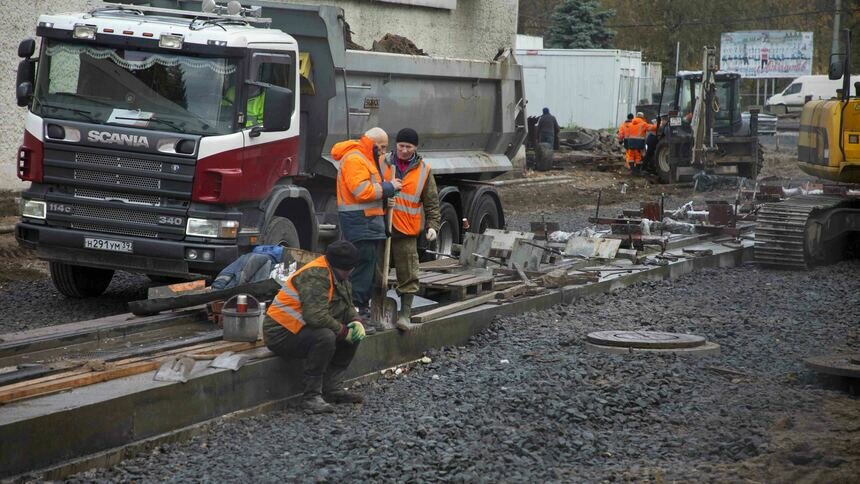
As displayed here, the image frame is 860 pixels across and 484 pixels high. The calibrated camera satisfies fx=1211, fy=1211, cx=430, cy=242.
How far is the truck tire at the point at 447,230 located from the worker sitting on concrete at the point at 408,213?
5.08m

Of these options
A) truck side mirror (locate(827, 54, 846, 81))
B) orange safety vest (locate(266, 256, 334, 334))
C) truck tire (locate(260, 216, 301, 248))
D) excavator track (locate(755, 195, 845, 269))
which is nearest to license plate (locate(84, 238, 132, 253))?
truck tire (locate(260, 216, 301, 248))

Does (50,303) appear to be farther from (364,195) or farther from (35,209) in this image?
(364,195)

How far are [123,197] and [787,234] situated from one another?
9.37 m

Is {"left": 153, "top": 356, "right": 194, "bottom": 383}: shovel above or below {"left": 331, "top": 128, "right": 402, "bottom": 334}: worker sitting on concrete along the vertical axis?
below

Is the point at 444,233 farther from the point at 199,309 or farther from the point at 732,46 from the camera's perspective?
the point at 732,46

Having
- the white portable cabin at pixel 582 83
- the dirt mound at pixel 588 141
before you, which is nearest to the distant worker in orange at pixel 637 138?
the dirt mound at pixel 588 141

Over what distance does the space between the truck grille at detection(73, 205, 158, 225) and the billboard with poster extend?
58860 mm

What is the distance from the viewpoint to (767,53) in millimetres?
66375

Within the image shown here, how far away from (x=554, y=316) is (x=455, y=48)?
17461mm

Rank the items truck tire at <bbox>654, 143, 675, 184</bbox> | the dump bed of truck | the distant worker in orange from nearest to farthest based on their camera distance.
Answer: the dump bed of truck, truck tire at <bbox>654, 143, 675, 184</bbox>, the distant worker in orange

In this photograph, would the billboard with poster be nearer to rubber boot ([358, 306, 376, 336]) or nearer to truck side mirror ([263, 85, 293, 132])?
truck side mirror ([263, 85, 293, 132])

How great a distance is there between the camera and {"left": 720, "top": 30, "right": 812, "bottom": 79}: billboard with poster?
66000 mm

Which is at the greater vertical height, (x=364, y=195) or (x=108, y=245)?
(x=364, y=195)

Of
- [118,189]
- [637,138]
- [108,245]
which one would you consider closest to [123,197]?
[118,189]
